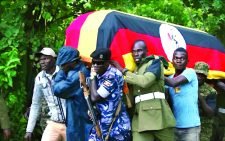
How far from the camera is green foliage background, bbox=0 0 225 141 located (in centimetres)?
629

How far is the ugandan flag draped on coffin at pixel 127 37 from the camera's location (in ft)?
17.8

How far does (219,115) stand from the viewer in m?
7.25

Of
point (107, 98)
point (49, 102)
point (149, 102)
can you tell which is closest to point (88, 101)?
point (107, 98)

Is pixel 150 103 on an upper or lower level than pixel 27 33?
lower

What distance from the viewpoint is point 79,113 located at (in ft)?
16.9

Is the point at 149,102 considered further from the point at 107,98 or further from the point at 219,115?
the point at 219,115

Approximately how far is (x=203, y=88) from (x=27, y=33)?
2581 mm

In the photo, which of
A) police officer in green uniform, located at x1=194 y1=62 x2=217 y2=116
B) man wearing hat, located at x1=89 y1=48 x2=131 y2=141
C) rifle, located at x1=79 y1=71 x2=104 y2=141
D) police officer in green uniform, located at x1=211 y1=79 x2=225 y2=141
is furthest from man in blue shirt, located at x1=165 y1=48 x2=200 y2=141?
police officer in green uniform, located at x1=211 y1=79 x2=225 y2=141

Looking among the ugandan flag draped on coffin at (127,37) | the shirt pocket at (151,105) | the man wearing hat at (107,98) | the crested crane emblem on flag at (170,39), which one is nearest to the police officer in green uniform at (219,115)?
the ugandan flag draped on coffin at (127,37)

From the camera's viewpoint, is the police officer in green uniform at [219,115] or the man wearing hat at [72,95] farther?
the police officer in green uniform at [219,115]

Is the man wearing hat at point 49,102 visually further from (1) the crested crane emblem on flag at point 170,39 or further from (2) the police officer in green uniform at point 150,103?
(1) the crested crane emblem on flag at point 170,39

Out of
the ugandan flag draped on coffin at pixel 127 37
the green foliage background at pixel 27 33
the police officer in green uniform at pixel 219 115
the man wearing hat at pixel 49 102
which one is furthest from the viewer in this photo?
the police officer in green uniform at pixel 219 115

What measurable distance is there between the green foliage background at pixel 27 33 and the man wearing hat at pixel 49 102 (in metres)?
0.49

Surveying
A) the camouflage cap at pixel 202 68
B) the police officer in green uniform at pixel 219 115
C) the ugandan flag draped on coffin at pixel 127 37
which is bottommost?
the police officer in green uniform at pixel 219 115
